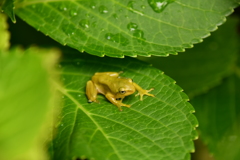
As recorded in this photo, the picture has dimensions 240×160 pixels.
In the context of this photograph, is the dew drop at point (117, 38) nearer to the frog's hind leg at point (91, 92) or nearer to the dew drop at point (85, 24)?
the dew drop at point (85, 24)

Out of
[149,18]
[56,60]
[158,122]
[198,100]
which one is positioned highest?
[149,18]

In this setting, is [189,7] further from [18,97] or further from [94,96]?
[18,97]

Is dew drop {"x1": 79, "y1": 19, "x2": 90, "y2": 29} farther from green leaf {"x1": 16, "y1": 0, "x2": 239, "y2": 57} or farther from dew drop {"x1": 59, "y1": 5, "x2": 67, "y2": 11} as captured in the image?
dew drop {"x1": 59, "y1": 5, "x2": 67, "y2": 11}

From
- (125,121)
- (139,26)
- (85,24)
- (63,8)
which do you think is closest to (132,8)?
(139,26)

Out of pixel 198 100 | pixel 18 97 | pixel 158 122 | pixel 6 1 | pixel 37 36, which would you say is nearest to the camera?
pixel 18 97

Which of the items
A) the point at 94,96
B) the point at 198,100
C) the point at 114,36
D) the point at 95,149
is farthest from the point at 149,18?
the point at 198,100

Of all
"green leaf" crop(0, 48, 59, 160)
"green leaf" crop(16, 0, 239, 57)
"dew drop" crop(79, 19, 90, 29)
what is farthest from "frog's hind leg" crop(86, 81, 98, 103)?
"green leaf" crop(0, 48, 59, 160)

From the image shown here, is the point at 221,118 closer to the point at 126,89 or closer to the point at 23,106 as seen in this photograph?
the point at 126,89
